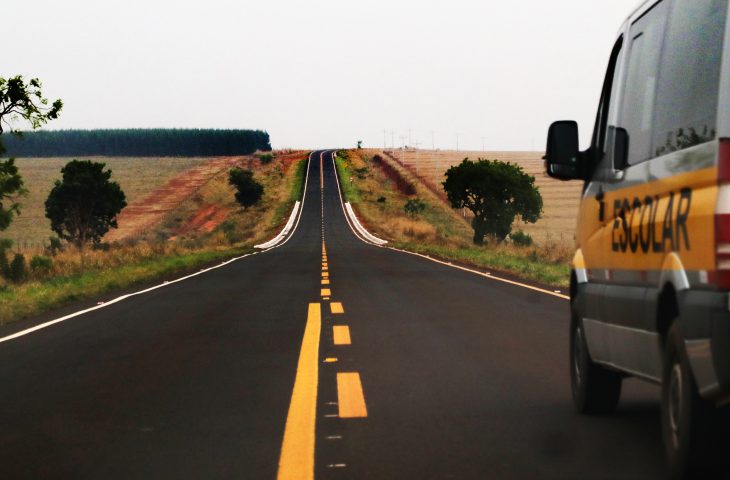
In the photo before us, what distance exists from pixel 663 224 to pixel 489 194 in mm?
66703

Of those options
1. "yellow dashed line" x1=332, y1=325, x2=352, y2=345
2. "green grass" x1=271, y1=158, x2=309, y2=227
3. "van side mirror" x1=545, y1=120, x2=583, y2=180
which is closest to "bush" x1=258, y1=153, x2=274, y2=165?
"green grass" x1=271, y1=158, x2=309, y2=227

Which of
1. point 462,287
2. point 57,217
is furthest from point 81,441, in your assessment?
point 57,217

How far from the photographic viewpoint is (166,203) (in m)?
115

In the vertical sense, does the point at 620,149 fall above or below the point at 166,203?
above

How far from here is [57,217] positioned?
82.2 meters

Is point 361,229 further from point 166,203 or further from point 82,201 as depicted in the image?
point 166,203

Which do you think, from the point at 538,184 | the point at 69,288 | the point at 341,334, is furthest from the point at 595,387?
the point at 538,184

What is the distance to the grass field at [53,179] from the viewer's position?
100812 millimetres

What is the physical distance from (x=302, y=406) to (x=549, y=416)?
5.80 feet

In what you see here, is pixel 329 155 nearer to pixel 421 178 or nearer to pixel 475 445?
pixel 421 178

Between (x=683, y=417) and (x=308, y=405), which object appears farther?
(x=308, y=405)

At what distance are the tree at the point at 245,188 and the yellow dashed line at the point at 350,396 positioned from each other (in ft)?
325

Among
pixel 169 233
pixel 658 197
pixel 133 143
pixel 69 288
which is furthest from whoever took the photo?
pixel 133 143

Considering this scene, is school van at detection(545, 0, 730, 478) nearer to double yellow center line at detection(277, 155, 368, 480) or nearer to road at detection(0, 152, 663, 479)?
road at detection(0, 152, 663, 479)
